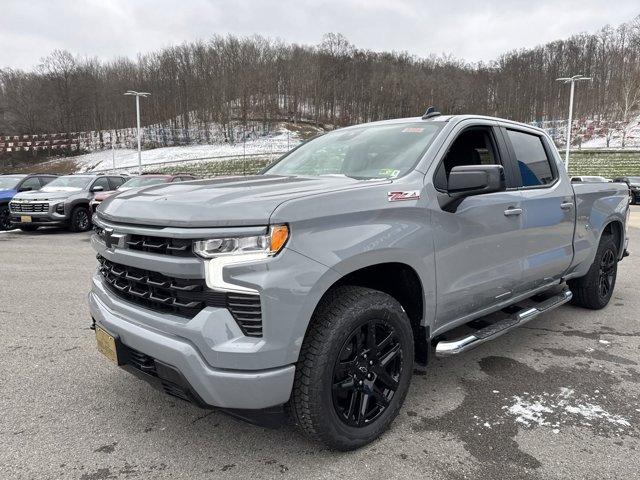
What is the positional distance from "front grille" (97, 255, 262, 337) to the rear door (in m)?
2.42

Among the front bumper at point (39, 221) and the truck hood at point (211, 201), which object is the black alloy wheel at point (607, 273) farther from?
the front bumper at point (39, 221)

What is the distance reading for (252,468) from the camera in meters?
2.42

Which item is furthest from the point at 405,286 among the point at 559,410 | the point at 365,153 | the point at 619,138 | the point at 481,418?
the point at 619,138

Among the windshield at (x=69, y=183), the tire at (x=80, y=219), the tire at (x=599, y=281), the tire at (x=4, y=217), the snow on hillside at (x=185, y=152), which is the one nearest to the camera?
the tire at (x=599, y=281)

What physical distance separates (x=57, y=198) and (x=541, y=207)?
1196 cm

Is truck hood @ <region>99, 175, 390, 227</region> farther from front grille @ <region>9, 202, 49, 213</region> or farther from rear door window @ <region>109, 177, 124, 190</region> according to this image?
rear door window @ <region>109, 177, 124, 190</region>

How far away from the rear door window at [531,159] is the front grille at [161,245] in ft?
9.10

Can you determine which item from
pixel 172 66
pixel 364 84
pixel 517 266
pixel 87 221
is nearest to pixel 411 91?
pixel 364 84

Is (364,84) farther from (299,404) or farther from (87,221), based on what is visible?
(299,404)

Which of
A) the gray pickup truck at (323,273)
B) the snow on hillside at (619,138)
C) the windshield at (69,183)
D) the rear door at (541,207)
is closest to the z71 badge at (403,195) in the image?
the gray pickup truck at (323,273)

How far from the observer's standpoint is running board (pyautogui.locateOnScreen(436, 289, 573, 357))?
2879mm

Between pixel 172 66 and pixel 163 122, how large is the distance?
1103cm

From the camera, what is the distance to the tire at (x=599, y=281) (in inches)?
194

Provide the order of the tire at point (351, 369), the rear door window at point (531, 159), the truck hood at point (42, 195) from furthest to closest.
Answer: the truck hood at point (42, 195), the rear door window at point (531, 159), the tire at point (351, 369)
